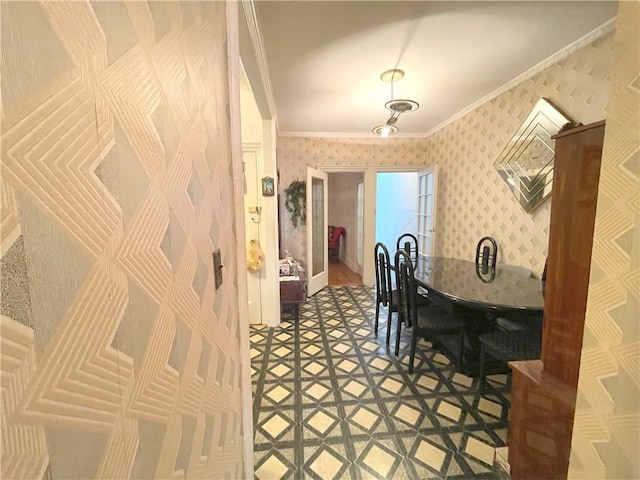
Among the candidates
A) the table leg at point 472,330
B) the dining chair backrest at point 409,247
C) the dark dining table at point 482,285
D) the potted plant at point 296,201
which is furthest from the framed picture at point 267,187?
the table leg at point 472,330

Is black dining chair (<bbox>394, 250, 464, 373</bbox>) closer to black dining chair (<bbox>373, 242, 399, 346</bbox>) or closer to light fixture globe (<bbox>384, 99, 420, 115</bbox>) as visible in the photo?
black dining chair (<bbox>373, 242, 399, 346</bbox>)

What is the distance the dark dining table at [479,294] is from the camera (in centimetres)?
173

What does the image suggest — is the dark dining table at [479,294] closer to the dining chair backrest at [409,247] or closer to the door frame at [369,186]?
the dining chair backrest at [409,247]

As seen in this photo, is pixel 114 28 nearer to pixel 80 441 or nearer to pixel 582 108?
pixel 80 441

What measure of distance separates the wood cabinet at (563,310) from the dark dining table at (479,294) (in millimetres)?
608

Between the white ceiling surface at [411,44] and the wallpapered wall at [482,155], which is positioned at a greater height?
the white ceiling surface at [411,44]

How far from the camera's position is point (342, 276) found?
5.35m

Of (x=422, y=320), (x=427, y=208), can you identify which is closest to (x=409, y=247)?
(x=427, y=208)

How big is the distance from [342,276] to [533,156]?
3.49 metres

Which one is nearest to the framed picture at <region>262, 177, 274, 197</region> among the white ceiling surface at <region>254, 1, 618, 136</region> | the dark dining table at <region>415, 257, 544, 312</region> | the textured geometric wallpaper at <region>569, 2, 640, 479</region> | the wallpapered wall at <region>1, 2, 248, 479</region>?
the white ceiling surface at <region>254, 1, 618, 136</region>

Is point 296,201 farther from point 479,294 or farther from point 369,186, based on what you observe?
point 479,294

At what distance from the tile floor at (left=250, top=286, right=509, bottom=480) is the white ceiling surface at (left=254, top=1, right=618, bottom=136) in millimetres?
2460

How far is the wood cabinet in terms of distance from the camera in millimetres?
939

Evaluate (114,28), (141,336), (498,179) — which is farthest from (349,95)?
(141,336)
